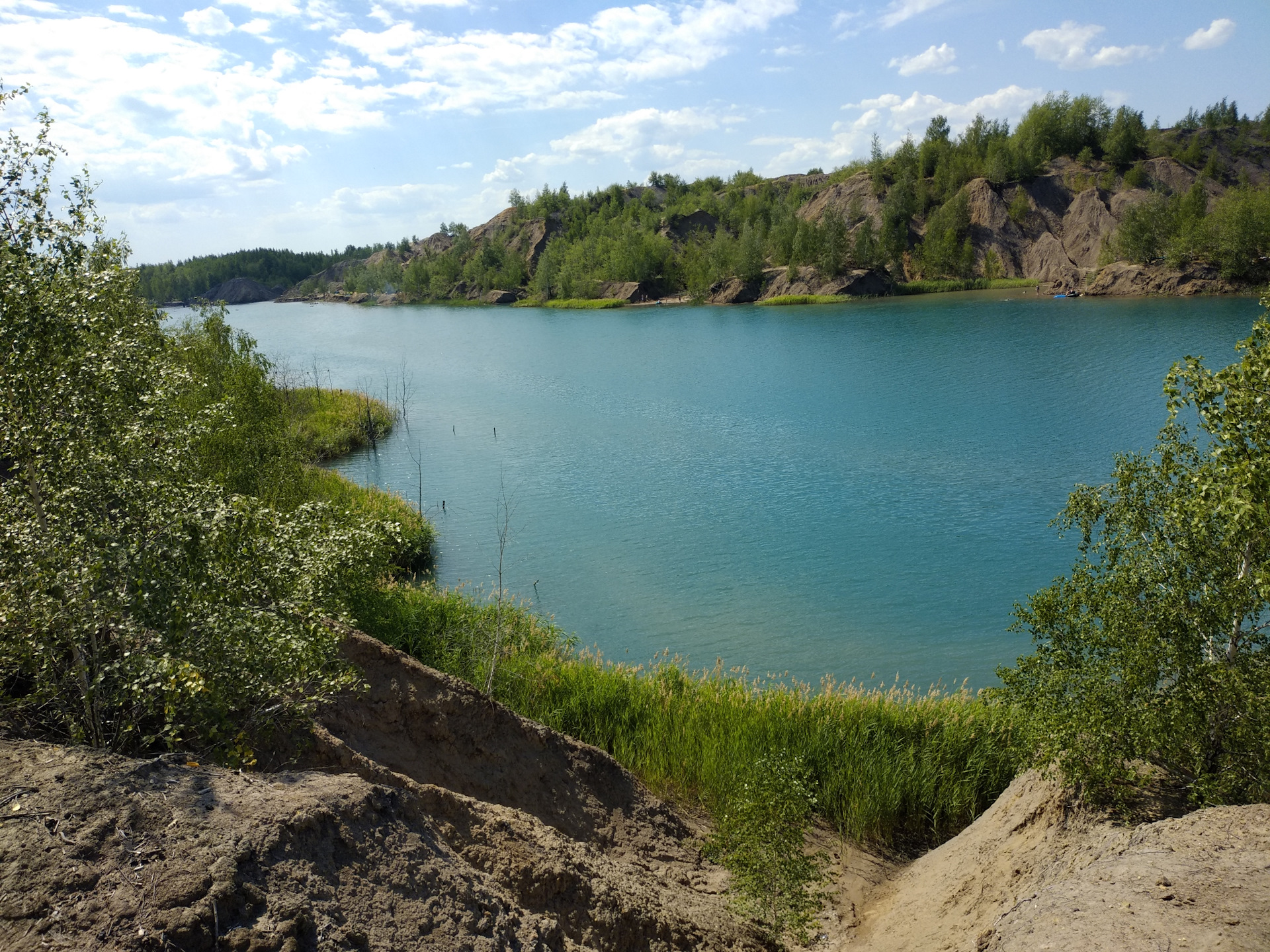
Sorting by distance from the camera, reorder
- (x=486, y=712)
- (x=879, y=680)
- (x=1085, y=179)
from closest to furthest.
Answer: (x=486, y=712), (x=879, y=680), (x=1085, y=179)

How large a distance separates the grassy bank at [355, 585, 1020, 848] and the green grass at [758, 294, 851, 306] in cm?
9877

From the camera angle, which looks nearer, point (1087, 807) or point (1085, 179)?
point (1087, 807)

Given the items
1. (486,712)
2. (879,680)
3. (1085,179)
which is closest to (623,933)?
(486,712)

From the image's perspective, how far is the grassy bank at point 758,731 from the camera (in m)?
11.0

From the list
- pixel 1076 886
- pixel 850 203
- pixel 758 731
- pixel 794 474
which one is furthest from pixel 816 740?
pixel 850 203

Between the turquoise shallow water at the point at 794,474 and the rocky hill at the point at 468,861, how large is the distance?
8342 mm

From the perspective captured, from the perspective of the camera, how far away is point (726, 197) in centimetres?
17188

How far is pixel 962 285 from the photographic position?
113 m

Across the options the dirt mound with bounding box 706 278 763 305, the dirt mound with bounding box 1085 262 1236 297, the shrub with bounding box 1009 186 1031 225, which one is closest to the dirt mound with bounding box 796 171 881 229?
the shrub with bounding box 1009 186 1031 225

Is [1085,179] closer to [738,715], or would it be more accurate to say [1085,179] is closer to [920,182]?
[920,182]

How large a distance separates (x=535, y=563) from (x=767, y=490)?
370 inches

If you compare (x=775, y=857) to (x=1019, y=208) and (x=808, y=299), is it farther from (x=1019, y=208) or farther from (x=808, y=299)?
(x=1019, y=208)

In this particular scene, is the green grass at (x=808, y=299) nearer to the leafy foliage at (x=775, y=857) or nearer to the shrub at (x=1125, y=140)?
the shrub at (x=1125, y=140)

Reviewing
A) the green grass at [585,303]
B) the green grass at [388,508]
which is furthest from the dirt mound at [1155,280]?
the green grass at [388,508]
